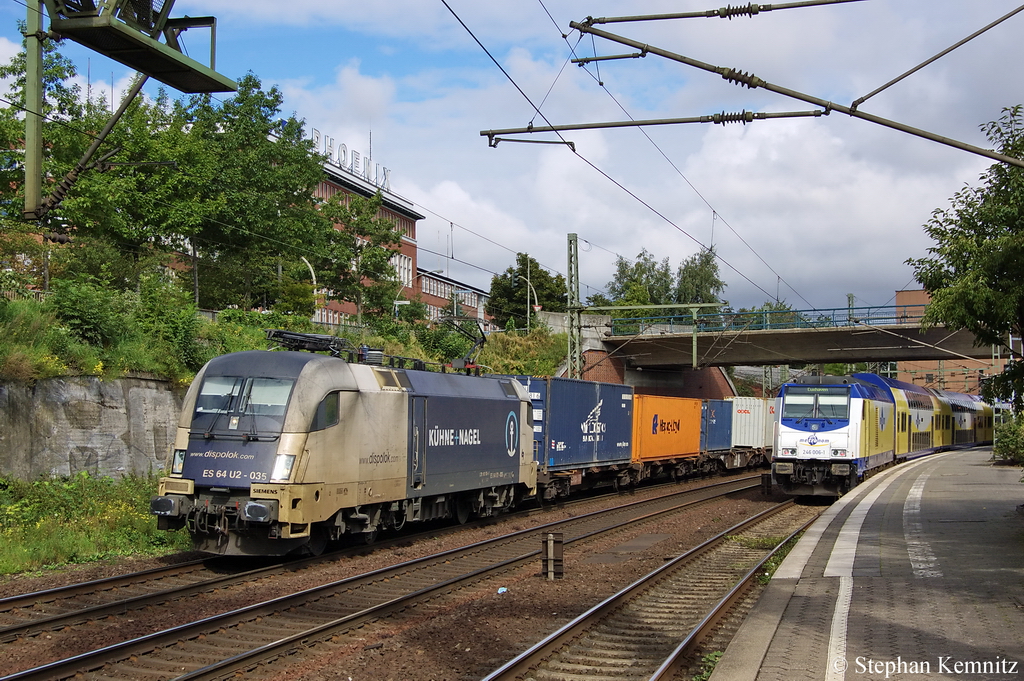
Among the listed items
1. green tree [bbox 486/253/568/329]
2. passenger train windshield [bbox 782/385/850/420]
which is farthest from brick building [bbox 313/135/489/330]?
passenger train windshield [bbox 782/385/850/420]

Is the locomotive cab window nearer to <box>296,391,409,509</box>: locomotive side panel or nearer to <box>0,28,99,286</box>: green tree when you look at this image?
<box>296,391,409,509</box>: locomotive side panel

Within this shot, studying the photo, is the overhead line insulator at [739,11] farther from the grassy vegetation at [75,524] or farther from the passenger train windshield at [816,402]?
the passenger train windshield at [816,402]

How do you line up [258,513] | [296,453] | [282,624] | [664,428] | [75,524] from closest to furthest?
[282,624], [258,513], [296,453], [75,524], [664,428]

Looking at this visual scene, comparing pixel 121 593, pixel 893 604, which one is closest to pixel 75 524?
pixel 121 593

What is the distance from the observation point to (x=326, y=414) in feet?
40.9

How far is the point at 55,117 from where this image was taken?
25.6 metres

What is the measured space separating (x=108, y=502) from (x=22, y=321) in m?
4.67

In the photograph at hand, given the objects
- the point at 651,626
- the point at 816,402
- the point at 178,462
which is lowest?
the point at 651,626

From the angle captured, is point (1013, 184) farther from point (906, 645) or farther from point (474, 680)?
point (474, 680)

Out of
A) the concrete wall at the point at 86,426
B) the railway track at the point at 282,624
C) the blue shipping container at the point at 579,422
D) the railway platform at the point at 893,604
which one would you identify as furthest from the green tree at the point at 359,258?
the railway platform at the point at 893,604

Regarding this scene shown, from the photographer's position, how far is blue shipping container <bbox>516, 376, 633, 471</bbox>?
68.2 ft

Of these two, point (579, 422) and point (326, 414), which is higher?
point (326, 414)

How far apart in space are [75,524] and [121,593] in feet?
12.0

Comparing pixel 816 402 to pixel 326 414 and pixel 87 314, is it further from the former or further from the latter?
pixel 87 314
